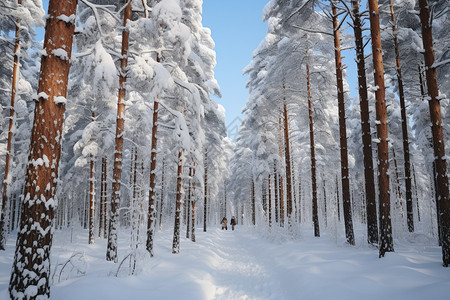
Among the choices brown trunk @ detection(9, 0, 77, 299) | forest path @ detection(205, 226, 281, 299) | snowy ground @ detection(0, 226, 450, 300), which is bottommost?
forest path @ detection(205, 226, 281, 299)

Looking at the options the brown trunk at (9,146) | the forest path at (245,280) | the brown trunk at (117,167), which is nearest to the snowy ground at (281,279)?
the forest path at (245,280)

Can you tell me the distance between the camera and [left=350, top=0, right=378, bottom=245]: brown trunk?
796cm

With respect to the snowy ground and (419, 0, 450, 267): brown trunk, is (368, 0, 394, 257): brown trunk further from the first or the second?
(419, 0, 450, 267): brown trunk

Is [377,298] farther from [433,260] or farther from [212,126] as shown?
[212,126]

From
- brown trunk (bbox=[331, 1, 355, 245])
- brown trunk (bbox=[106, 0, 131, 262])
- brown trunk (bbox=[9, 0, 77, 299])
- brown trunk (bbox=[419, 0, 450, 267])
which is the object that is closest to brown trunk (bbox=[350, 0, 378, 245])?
brown trunk (bbox=[331, 1, 355, 245])

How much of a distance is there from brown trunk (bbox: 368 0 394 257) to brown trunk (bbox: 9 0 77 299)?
6.88 m

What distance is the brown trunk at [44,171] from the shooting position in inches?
134

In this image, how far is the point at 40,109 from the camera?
3.61m

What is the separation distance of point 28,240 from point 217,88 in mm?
15800

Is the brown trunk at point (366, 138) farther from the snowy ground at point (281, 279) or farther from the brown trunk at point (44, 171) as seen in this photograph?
the brown trunk at point (44, 171)

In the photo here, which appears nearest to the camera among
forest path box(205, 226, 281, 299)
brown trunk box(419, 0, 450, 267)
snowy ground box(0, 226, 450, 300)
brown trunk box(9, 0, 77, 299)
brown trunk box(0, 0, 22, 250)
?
brown trunk box(9, 0, 77, 299)

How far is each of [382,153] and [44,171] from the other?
292 inches

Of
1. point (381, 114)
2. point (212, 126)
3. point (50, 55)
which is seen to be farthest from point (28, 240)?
point (212, 126)

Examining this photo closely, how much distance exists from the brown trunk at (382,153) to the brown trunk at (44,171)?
6.88 meters
